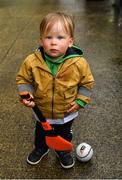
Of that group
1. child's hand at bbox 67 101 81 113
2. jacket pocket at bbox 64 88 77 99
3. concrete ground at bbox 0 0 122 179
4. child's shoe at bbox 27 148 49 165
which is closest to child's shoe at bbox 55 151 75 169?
concrete ground at bbox 0 0 122 179

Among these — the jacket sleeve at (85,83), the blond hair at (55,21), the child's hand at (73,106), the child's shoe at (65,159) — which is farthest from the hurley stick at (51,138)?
the blond hair at (55,21)

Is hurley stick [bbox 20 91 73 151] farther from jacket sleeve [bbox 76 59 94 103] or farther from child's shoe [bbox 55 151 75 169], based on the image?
jacket sleeve [bbox 76 59 94 103]

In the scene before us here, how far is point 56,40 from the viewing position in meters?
2.47

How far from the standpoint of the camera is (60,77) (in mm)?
2584

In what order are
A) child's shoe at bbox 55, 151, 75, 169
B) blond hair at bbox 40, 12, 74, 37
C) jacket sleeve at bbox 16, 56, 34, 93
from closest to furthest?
blond hair at bbox 40, 12, 74, 37, jacket sleeve at bbox 16, 56, 34, 93, child's shoe at bbox 55, 151, 75, 169

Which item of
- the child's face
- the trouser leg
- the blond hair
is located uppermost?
the blond hair

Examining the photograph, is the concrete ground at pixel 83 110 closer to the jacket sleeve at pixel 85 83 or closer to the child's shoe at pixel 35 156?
the child's shoe at pixel 35 156

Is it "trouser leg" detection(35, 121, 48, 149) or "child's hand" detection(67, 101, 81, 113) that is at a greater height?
"child's hand" detection(67, 101, 81, 113)

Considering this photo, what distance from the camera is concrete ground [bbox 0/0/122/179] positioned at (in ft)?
9.71

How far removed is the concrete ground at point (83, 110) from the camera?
2.96m

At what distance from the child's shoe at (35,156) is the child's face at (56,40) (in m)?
0.99

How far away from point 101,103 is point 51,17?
5.85 ft

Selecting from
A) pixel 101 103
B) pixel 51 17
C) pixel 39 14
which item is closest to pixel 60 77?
pixel 51 17

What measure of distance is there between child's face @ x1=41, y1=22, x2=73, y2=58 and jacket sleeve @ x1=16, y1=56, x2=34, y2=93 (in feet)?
0.61
